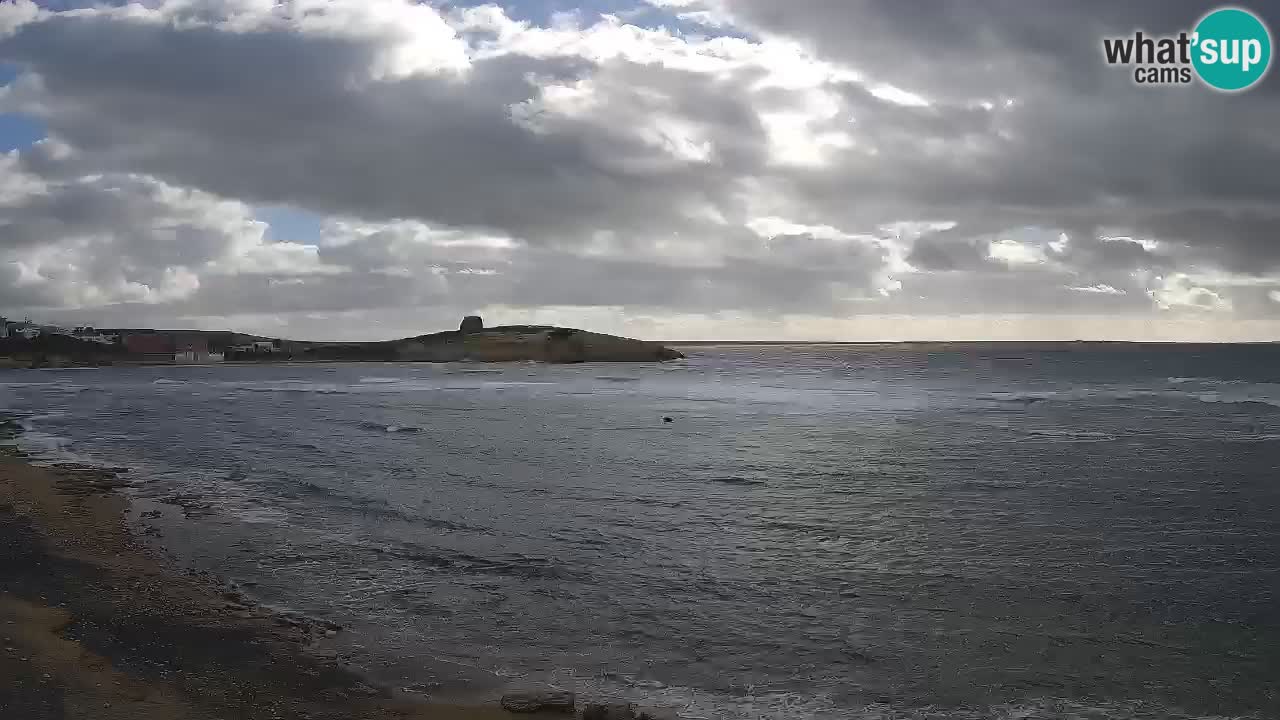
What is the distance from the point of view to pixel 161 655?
12.6 m

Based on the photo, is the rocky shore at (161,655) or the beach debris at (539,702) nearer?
the rocky shore at (161,655)

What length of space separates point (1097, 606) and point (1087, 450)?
3153 centimetres

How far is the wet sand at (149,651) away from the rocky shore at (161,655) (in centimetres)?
2

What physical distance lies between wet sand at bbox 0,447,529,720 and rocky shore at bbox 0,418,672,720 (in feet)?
0.06

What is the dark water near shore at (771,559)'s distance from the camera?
13.3m

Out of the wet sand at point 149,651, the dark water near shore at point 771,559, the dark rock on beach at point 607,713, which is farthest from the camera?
the dark water near shore at point 771,559

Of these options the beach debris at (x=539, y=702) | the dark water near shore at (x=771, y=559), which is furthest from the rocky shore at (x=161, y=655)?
the dark water near shore at (x=771, y=559)

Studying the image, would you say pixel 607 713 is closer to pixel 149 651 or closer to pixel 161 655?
pixel 161 655

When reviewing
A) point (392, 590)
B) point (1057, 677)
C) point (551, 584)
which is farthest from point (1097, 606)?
point (392, 590)

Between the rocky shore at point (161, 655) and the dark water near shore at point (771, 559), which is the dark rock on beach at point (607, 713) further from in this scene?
the dark water near shore at point (771, 559)

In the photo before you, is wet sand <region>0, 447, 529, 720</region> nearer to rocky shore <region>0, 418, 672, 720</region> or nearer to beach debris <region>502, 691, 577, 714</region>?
rocky shore <region>0, 418, 672, 720</region>

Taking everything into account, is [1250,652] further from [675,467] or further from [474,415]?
[474,415]

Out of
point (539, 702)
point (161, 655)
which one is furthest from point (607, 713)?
point (161, 655)

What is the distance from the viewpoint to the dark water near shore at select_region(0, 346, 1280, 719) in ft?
43.8
